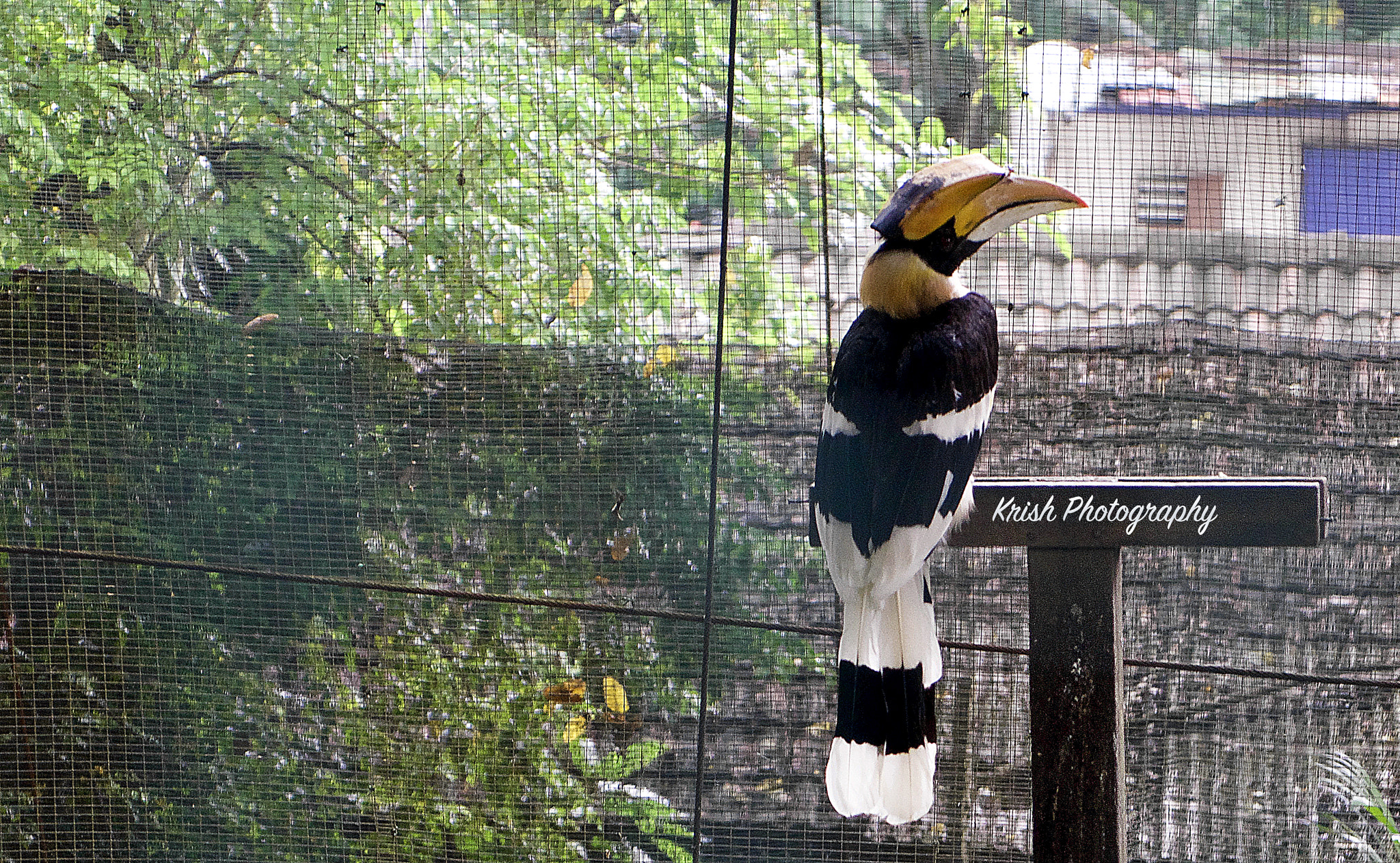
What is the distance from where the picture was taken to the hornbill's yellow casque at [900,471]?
40.1 inches

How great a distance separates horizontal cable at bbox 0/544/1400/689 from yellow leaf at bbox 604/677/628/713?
105mm

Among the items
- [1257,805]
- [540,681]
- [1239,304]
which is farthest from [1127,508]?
[540,681]

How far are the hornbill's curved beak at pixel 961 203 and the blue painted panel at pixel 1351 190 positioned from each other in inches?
26.5

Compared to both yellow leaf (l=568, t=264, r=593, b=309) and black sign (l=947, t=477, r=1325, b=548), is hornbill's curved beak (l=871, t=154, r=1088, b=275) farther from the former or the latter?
yellow leaf (l=568, t=264, r=593, b=309)

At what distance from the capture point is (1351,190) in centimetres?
144

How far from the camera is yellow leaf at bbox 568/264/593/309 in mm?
1572

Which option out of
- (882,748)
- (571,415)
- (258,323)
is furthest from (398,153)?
(882,748)

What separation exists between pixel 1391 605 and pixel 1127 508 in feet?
2.03

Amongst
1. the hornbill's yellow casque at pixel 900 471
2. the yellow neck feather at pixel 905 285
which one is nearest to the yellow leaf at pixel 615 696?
the hornbill's yellow casque at pixel 900 471

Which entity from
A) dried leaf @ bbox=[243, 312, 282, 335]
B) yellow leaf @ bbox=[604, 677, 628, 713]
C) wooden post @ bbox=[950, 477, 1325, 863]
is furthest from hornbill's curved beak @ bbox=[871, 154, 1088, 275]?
dried leaf @ bbox=[243, 312, 282, 335]

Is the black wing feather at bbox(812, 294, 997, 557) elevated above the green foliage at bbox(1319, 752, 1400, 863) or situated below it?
above

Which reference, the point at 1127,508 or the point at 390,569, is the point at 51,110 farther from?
the point at 1127,508

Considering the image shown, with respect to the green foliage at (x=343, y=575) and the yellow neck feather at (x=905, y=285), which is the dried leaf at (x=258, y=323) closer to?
the green foliage at (x=343, y=575)

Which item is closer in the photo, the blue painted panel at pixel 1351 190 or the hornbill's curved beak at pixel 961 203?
the hornbill's curved beak at pixel 961 203
